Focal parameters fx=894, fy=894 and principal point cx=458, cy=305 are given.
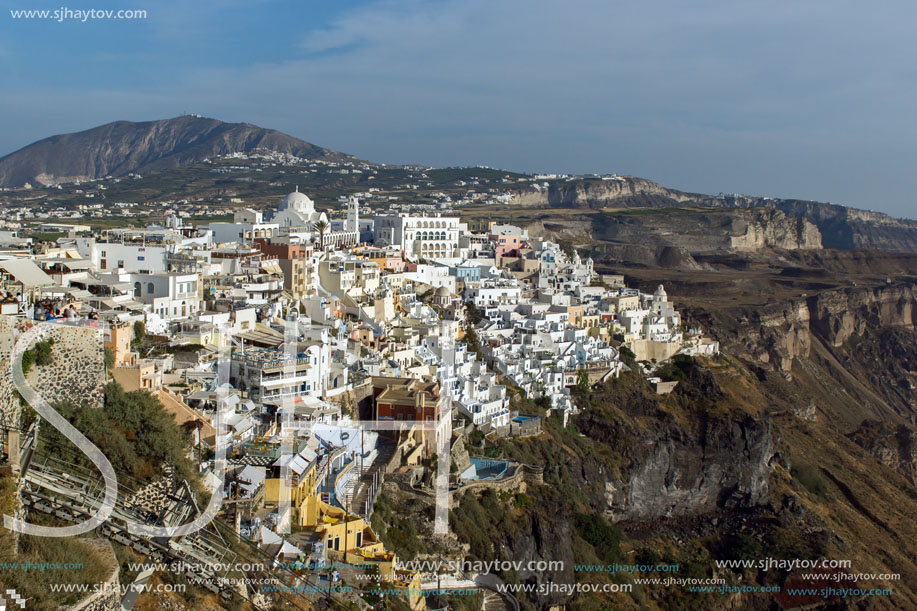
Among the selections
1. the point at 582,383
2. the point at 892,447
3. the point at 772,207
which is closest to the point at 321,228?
the point at 582,383

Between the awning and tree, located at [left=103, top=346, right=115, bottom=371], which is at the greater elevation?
the awning

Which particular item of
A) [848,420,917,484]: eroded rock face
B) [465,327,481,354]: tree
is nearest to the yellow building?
[465,327,481,354]: tree

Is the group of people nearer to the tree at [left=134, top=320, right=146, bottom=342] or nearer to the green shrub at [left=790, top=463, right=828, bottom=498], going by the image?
the tree at [left=134, top=320, right=146, bottom=342]

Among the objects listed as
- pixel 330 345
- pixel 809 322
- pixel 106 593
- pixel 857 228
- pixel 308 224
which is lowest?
pixel 809 322

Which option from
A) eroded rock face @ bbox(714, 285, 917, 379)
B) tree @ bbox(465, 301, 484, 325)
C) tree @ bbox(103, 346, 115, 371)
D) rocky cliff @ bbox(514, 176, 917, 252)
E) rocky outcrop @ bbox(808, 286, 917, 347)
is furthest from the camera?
rocky cliff @ bbox(514, 176, 917, 252)

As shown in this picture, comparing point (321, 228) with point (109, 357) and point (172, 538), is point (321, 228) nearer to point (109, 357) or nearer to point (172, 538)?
point (109, 357)

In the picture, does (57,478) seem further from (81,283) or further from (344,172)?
(344,172)

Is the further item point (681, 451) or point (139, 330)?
point (681, 451)
